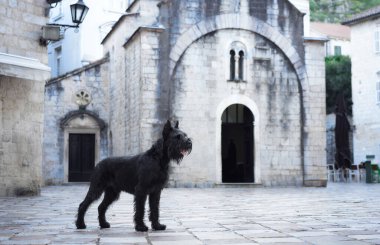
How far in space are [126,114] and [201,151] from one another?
3.70m

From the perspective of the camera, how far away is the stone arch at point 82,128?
23.5 meters

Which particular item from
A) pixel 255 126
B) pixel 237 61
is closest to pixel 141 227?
pixel 255 126

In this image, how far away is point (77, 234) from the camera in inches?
235

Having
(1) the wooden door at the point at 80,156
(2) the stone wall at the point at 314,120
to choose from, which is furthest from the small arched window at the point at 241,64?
(1) the wooden door at the point at 80,156

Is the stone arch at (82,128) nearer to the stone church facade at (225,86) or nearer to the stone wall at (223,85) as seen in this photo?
the stone church facade at (225,86)

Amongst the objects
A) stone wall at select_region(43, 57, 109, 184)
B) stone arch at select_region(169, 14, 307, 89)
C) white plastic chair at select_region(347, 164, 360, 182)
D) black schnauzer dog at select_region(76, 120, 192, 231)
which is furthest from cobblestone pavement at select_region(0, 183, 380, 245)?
white plastic chair at select_region(347, 164, 360, 182)

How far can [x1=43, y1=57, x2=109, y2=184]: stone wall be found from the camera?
23.3 meters

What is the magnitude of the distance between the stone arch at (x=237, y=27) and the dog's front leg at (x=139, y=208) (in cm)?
1381

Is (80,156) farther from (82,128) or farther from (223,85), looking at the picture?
(223,85)

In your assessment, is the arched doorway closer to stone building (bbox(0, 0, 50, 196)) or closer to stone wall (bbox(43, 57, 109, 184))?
stone wall (bbox(43, 57, 109, 184))

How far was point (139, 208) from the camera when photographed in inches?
241

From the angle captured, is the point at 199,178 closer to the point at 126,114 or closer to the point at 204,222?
the point at 126,114

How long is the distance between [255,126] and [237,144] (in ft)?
12.0

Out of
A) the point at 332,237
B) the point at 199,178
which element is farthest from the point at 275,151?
the point at 332,237
